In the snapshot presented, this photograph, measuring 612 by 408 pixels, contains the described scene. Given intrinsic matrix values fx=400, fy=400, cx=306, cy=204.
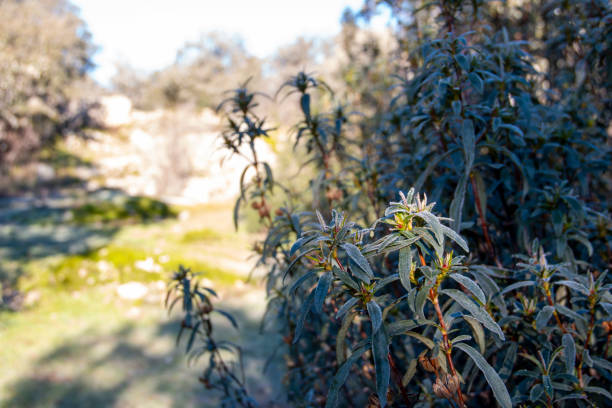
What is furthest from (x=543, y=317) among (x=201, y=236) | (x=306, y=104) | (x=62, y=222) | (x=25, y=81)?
(x=25, y=81)

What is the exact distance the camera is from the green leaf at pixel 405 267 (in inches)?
25.3

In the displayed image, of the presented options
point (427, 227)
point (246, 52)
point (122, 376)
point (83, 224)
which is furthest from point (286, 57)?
point (427, 227)

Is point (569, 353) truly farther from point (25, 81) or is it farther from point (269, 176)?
point (25, 81)

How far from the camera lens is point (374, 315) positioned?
65 centimetres

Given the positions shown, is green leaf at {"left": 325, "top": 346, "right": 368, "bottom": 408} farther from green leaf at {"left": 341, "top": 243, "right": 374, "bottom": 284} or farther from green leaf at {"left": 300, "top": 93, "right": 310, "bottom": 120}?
green leaf at {"left": 300, "top": 93, "right": 310, "bottom": 120}

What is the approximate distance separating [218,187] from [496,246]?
12.9 metres

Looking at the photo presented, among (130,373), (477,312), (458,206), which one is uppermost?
(458,206)

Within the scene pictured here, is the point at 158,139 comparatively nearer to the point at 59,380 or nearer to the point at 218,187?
the point at 218,187

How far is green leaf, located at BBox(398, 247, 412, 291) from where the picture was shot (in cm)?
64

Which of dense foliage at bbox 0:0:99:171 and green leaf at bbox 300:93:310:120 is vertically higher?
dense foliage at bbox 0:0:99:171

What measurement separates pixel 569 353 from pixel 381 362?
17.5 inches

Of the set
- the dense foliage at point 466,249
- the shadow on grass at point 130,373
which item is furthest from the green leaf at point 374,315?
the shadow on grass at point 130,373

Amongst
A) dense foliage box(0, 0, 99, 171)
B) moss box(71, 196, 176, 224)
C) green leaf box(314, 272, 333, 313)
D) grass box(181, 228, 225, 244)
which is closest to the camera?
green leaf box(314, 272, 333, 313)

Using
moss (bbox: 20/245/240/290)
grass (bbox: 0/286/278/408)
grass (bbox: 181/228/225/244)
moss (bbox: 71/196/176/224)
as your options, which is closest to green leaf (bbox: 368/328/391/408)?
grass (bbox: 0/286/278/408)
